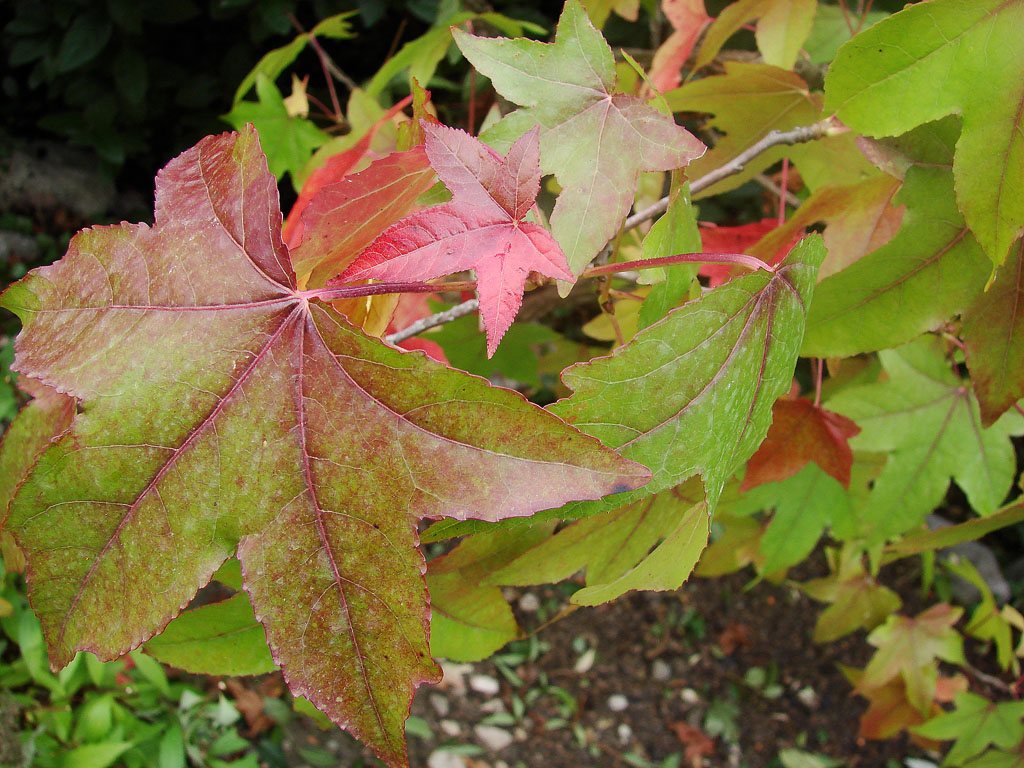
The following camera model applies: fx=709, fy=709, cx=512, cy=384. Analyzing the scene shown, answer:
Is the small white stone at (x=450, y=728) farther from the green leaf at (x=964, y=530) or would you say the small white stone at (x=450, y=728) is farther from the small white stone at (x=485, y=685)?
the green leaf at (x=964, y=530)

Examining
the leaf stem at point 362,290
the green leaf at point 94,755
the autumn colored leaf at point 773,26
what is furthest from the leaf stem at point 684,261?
the green leaf at point 94,755

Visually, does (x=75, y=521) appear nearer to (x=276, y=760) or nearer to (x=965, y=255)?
(x=965, y=255)

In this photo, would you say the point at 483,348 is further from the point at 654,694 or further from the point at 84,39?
the point at 84,39

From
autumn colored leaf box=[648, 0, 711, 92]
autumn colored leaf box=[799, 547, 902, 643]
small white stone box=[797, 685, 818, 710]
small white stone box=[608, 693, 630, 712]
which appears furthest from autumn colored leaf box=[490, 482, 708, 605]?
small white stone box=[797, 685, 818, 710]

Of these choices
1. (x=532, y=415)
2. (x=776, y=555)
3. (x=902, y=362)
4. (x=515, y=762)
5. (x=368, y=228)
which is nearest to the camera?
(x=532, y=415)

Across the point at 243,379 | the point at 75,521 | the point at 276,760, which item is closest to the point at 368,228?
the point at 243,379

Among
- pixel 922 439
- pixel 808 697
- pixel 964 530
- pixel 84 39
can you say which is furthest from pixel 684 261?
pixel 84 39
